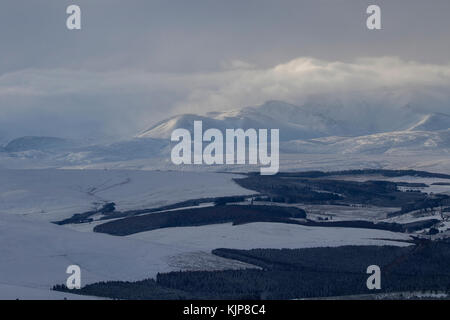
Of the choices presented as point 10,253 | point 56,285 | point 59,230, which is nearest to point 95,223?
point 59,230

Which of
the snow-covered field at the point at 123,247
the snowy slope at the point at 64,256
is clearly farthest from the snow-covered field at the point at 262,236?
the snowy slope at the point at 64,256

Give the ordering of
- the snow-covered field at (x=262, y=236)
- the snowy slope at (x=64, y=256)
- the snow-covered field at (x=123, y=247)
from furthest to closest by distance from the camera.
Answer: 1. the snow-covered field at (x=262, y=236)
2. the snow-covered field at (x=123, y=247)
3. the snowy slope at (x=64, y=256)

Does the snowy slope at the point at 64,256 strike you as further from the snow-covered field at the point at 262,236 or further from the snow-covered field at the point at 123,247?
the snow-covered field at the point at 262,236

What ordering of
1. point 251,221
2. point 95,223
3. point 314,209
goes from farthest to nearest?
1. point 314,209
2. point 95,223
3. point 251,221

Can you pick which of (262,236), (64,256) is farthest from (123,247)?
(262,236)

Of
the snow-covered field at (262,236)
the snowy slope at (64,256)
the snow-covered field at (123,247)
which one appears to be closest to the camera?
the snowy slope at (64,256)

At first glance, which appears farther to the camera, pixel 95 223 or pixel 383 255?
pixel 95 223

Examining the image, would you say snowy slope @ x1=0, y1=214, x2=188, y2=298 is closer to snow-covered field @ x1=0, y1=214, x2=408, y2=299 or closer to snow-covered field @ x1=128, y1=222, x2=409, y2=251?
snow-covered field @ x1=0, y1=214, x2=408, y2=299

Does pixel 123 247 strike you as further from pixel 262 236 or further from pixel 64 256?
pixel 262 236

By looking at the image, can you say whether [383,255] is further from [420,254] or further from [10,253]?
[10,253]

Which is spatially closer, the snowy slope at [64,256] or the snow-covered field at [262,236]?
the snowy slope at [64,256]
